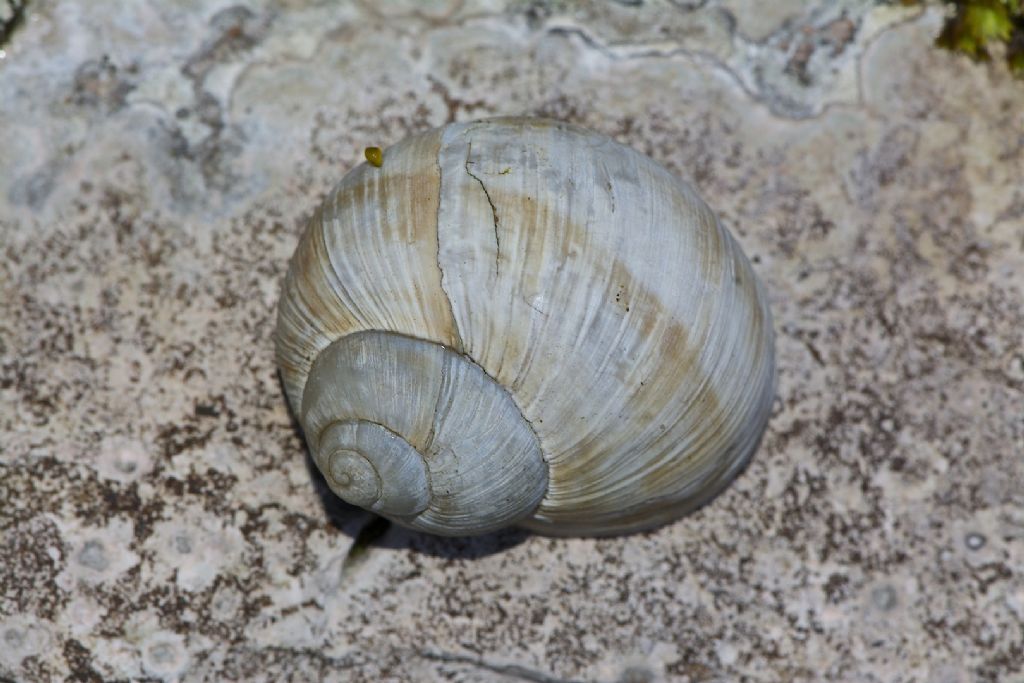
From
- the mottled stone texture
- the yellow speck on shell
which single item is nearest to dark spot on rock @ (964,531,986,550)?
the mottled stone texture

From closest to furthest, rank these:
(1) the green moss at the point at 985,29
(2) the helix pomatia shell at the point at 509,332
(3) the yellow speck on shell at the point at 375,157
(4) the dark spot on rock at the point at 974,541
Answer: (2) the helix pomatia shell at the point at 509,332
(3) the yellow speck on shell at the point at 375,157
(4) the dark spot on rock at the point at 974,541
(1) the green moss at the point at 985,29

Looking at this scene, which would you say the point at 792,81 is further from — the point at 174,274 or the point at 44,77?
the point at 44,77

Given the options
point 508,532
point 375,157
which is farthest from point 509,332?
point 508,532

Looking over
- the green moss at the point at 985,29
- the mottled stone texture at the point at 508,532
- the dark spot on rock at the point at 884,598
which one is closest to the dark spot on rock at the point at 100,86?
the mottled stone texture at the point at 508,532

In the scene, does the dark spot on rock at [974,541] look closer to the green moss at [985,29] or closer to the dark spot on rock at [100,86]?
the green moss at [985,29]

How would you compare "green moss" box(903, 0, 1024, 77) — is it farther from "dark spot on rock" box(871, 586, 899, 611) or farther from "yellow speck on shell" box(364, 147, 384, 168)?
"yellow speck on shell" box(364, 147, 384, 168)

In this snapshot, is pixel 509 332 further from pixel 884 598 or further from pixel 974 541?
pixel 974 541
